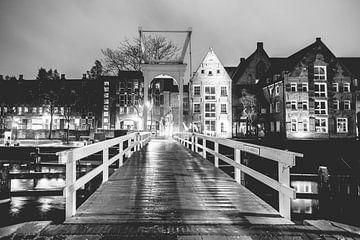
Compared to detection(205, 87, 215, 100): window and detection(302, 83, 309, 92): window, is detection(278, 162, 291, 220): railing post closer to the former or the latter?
detection(302, 83, 309, 92): window

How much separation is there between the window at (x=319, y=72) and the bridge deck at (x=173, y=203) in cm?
3275

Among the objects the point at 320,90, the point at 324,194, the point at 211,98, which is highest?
the point at 320,90

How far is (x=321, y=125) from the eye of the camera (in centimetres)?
3225

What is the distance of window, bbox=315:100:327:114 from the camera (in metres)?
32.6

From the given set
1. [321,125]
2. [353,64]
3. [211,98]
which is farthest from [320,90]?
[211,98]

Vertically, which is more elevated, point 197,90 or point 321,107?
point 197,90

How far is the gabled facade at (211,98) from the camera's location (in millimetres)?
36281

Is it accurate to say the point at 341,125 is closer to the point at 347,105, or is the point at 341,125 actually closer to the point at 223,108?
the point at 347,105

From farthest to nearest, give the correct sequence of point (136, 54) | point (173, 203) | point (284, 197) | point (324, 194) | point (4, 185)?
point (136, 54)
point (4, 185)
point (324, 194)
point (173, 203)
point (284, 197)

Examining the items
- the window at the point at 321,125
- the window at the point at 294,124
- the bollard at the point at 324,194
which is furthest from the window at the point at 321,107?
the bollard at the point at 324,194

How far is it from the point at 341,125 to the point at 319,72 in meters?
7.40

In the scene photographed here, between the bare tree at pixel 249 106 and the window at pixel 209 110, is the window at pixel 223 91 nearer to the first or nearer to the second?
the window at pixel 209 110

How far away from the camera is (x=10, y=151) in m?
19.3

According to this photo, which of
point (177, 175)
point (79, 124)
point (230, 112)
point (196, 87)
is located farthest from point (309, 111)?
point (79, 124)
